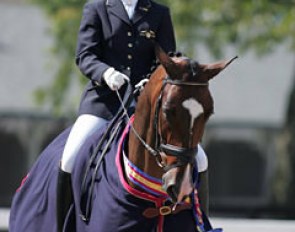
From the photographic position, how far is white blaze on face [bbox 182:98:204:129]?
16.3 feet

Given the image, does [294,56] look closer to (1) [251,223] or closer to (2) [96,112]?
(1) [251,223]

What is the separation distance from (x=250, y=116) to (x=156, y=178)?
18.7 metres

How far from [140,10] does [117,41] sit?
27 centimetres

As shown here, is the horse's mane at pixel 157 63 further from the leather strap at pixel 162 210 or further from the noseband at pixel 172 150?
the leather strap at pixel 162 210

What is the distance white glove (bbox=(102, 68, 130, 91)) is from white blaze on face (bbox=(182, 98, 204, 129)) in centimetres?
91

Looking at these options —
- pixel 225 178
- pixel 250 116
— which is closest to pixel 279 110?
pixel 250 116

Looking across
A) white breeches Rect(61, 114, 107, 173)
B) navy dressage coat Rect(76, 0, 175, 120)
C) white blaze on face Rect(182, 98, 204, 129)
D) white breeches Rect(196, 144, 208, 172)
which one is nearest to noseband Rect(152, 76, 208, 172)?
white blaze on face Rect(182, 98, 204, 129)

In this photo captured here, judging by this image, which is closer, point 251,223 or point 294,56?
point 251,223

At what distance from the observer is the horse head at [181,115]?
196 inches

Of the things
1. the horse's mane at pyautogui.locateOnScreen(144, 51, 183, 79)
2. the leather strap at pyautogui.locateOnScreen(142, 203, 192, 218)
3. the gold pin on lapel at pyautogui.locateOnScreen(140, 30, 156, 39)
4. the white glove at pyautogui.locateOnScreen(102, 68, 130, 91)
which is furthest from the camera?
the gold pin on lapel at pyautogui.locateOnScreen(140, 30, 156, 39)

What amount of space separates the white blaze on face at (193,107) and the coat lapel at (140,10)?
1348mm

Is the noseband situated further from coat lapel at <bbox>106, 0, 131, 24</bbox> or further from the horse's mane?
coat lapel at <bbox>106, 0, 131, 24</bbox>

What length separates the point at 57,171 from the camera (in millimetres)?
6461

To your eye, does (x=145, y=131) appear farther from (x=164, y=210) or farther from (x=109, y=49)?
(x=109, y=49)
